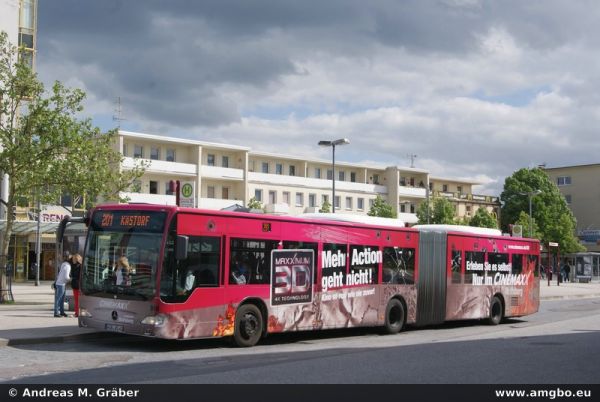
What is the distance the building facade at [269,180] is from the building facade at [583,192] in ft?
52.1

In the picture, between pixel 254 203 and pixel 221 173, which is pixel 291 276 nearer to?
pixel 254 203

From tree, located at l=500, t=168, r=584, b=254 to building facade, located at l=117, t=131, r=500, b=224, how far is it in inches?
271

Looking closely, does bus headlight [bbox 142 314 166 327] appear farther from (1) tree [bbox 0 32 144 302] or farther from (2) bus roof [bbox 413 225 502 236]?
(1) tree [bbox 0 32 144 302]

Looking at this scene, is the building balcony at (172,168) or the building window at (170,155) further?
the building window at (170,155)

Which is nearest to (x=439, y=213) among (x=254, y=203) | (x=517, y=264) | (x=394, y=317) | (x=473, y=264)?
(x=254, y=203)

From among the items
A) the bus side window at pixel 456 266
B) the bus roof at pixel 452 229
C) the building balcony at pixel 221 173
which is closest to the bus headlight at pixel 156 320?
the bus roof at pixel 452 229

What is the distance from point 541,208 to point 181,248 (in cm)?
8283

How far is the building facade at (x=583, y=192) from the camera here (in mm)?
107062

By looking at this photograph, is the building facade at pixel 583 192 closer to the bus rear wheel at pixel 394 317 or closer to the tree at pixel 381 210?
the tree at pixel 381 210

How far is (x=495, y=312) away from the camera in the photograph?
23891mm

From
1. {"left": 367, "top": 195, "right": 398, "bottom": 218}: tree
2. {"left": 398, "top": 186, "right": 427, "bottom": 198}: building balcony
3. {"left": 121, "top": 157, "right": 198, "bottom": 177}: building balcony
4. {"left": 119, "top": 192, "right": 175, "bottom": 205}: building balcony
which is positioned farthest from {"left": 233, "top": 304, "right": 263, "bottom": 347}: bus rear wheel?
{"left": 398, "top": 186, "right": 427, "bottom": 198}: building balcony

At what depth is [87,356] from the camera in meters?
13.7
